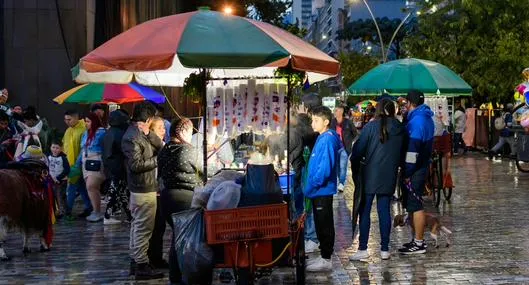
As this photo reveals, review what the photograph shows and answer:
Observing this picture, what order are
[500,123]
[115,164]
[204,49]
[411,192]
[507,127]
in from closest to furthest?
[204,49] → [411,192] → [115,164] → [507,127] → [500,123]

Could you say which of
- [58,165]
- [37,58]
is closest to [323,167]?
[58,165]

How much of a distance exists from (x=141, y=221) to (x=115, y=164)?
11.3 feet

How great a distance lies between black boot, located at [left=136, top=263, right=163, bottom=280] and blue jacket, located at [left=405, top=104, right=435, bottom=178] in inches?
131

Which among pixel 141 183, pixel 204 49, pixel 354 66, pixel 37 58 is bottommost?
pixel 141 183

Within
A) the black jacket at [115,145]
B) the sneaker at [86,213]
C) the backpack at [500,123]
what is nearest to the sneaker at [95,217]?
the sneaker at [86,213]

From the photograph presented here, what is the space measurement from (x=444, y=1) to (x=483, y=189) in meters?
19.4

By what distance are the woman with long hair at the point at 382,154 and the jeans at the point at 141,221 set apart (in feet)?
8.35

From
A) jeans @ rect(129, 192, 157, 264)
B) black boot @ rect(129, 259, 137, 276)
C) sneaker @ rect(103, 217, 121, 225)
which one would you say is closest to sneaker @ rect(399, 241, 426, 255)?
jeans @ rect(129, 192, 157, 264)

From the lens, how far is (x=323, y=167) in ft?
28.5

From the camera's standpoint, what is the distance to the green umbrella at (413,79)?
13438mm

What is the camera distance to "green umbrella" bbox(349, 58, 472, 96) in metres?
13.4

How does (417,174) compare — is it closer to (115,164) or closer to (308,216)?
(308,216)

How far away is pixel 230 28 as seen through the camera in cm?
762

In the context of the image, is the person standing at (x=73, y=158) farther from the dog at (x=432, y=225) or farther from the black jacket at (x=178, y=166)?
the dog at (x=432, y=225)
